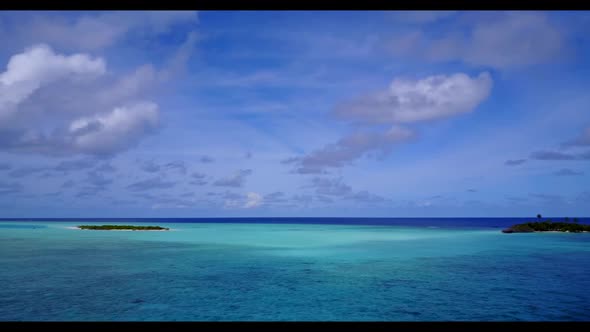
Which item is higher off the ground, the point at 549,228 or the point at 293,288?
the point at 549,228

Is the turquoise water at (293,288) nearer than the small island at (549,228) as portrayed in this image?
Yes

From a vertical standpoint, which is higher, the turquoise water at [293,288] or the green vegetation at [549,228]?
the green vegetation at [549,228]

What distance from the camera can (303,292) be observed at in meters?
21.5

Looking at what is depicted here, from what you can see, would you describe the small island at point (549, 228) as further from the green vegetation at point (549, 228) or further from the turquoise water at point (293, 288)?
the turquoise water at point (293, 288)

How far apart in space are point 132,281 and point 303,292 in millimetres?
10534

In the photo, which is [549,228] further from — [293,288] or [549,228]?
[293,288]

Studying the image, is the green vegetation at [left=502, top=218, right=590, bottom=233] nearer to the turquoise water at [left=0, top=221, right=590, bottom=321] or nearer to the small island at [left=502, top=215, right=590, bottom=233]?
the small island at [left=502, top=215, right=590, bottom=233]

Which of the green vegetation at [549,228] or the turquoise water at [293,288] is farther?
the green vegetation at [549,228]

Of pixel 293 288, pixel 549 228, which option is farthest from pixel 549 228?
pixel 293 288

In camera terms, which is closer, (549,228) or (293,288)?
(293,288)

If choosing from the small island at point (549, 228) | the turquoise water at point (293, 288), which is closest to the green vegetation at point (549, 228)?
the small island at point (549, 228)

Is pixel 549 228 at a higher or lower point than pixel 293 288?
higher
